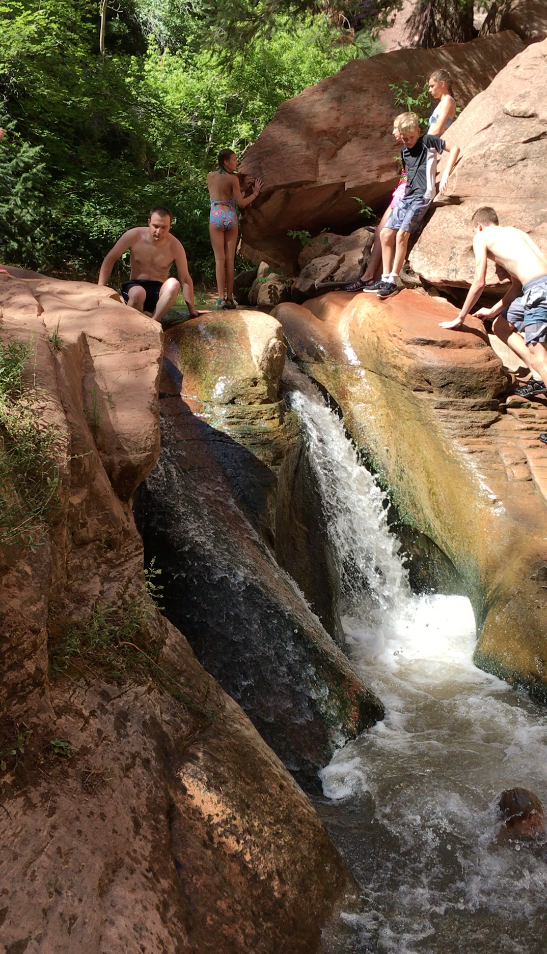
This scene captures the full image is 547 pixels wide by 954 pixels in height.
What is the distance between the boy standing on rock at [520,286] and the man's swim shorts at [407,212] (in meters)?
1.14

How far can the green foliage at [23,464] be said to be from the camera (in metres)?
2.64

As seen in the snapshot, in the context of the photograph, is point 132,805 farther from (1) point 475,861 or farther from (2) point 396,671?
(2) point 396,671

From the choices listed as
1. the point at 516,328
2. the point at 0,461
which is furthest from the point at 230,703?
the point at 516,328

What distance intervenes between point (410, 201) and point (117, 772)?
7.01 meters

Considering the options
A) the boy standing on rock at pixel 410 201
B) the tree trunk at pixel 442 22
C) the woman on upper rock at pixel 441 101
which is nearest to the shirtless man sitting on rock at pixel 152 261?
the boy standing on rock at pixel 410 201

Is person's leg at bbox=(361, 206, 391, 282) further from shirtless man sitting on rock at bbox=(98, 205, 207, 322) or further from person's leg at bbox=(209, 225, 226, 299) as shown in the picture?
shirtless man sitting on rock at bbox=(98, 205, 207, 322)

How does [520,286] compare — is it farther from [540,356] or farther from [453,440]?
[453,440]

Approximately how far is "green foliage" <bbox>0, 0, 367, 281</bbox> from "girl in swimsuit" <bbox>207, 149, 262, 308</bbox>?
383 centimetres


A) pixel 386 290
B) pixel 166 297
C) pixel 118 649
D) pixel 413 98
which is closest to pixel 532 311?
pixel 386 290

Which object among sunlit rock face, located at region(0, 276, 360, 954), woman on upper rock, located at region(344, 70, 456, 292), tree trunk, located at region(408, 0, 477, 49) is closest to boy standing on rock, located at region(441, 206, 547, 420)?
woman on upper rock, located at region(344, 70, 456, 292)

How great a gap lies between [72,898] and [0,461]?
1461mm

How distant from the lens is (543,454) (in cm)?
663

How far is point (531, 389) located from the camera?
7.09 meters

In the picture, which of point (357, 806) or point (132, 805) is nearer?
point (132, 805)
